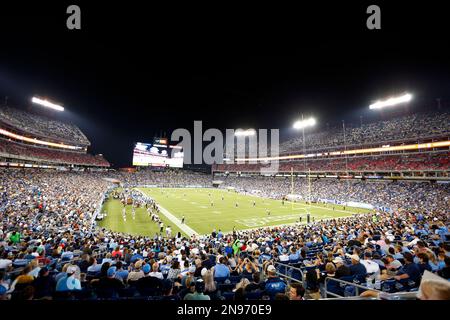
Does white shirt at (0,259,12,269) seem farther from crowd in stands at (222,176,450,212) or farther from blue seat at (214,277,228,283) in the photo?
crowd in stands at (222,176,450,212)

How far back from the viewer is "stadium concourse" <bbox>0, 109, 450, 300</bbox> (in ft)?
16.4

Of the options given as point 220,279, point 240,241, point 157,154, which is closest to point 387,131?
point 240,241

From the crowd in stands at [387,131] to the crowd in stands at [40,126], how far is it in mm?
71426

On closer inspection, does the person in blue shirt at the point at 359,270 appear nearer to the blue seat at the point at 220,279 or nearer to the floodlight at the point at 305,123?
the blue seat at the point at 220,279

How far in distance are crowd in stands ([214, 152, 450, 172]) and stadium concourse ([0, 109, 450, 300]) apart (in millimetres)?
286

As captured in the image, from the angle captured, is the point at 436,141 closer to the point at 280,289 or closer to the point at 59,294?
the point at 280,289

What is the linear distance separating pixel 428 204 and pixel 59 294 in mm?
41125

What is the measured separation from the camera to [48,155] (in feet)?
175

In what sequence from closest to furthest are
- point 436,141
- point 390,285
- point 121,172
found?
point 390,285 < point 436,141 < point 121,172

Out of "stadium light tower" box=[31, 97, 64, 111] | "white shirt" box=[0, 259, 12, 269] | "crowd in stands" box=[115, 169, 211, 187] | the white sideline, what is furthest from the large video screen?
"white shirt" box=[0, 259, 12, 269]

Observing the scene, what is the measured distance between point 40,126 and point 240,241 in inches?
2494
